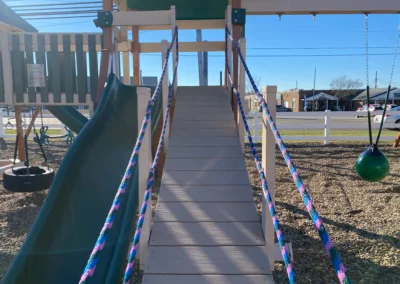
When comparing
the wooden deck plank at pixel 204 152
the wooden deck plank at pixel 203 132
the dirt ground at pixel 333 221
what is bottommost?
the dirt ground at pixel 333 221

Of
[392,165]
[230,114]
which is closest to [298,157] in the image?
[392,165]

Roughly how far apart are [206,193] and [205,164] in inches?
18.4

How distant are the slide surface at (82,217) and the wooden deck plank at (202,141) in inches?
23.6

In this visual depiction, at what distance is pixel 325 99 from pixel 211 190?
186 ft

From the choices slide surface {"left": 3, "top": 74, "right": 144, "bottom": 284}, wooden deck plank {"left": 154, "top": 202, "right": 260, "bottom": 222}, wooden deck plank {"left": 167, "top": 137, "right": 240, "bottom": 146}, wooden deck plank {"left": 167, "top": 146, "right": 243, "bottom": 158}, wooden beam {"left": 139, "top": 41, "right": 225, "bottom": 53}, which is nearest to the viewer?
slide surface {"left": 3, "top": 74, "right": 144, "bottom": 284}

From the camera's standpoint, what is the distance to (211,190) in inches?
117

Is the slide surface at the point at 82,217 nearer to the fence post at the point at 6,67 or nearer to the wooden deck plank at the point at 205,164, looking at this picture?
the wooden deck plank at the point at 205,164

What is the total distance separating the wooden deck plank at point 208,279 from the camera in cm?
212

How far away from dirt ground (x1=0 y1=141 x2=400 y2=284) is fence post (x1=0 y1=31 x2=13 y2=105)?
1631mm

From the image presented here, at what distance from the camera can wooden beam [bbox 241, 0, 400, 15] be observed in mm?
5926

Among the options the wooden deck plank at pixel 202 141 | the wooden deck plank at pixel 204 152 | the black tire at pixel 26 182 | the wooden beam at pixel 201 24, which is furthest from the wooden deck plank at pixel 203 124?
the wooden beam at pixel 201 24

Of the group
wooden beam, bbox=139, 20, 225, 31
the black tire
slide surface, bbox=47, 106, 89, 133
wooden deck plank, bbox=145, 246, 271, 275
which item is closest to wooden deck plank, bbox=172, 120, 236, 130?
the black tire

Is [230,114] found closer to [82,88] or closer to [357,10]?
[82,88]

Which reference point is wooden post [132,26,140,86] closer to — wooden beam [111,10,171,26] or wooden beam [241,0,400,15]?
wooden beam [111,10,171,26]
